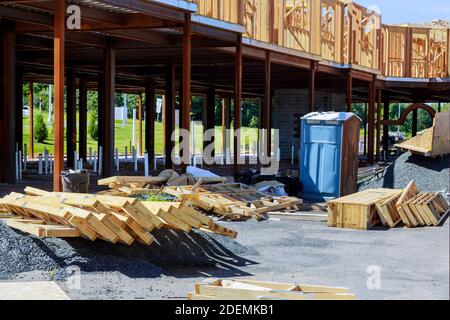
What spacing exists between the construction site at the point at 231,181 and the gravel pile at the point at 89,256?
26 millimetres

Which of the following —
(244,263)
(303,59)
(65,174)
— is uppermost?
(303,59)

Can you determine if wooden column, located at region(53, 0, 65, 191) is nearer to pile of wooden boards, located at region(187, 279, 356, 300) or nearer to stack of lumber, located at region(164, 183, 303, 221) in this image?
stack of lumber, located at region(164, 183, 303, 221)

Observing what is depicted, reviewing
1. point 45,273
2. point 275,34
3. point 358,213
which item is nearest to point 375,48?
point 275,34

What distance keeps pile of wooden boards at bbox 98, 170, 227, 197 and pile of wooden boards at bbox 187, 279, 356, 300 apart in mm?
8257

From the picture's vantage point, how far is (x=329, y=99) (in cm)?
3912

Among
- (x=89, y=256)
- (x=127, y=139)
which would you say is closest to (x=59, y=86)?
(x=89, y=256)

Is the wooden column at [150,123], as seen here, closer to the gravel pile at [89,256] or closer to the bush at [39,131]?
the bush at [39,131]

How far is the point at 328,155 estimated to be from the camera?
18750 mm

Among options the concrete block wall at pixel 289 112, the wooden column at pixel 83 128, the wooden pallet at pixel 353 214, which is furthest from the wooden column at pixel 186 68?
the concrete block wall at pixel 289 112

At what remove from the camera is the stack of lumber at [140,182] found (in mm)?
16219

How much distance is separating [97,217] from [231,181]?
10.5 metres
